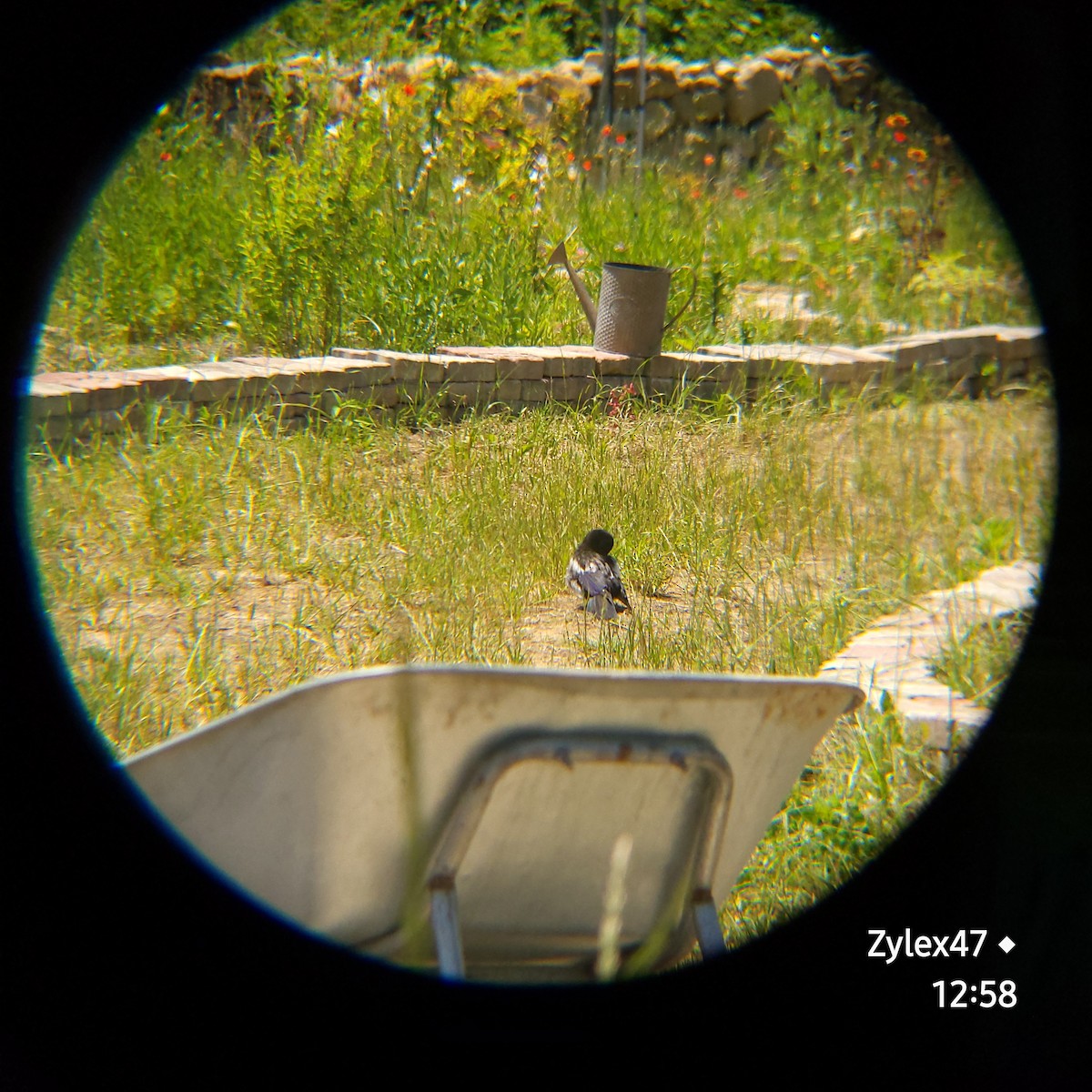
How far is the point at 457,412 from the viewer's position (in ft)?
18.9

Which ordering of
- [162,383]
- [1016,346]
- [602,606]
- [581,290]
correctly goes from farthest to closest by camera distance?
[1016,346] → [581,290] → [162,383] → [602,606]

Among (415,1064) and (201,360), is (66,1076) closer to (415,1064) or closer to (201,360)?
(415,1064)

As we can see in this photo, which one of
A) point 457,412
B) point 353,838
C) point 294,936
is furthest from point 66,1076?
point 457,412

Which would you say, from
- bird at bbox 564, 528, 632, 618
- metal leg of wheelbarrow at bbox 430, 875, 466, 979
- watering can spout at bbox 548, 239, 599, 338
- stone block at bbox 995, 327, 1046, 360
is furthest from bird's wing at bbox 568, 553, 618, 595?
stone block at bbox 995, 327, 1046, 360

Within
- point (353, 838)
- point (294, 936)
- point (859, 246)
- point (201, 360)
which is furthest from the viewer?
point (859, 246)

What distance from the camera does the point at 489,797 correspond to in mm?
1480

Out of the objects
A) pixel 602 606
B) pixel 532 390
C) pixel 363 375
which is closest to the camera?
pixel 602 606

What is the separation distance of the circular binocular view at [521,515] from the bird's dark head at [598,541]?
0.06 ft

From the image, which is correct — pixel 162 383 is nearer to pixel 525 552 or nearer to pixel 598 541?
pixel 525 552

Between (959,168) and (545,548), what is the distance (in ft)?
24.1

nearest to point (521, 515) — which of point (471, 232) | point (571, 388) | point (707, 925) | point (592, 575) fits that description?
point (592, 575)

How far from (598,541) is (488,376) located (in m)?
2.05

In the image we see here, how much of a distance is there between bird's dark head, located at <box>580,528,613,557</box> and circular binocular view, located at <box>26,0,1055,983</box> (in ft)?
0.06

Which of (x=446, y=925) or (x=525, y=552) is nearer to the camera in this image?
(x=446, y=925)
